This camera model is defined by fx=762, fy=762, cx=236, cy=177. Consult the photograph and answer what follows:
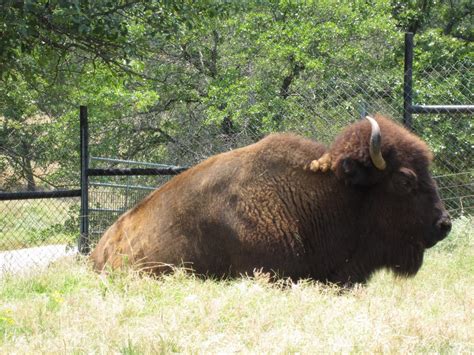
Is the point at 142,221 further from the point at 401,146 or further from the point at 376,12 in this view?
the point at 376,12

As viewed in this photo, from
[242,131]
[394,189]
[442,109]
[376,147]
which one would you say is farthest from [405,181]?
[242,131]

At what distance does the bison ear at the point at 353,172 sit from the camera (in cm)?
661

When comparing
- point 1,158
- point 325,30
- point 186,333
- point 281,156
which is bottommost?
point 1,158

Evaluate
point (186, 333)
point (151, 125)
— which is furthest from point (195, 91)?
point (186, 333)

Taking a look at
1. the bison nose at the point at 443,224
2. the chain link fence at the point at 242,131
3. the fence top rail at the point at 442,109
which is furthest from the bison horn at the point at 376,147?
the chain link fence at the point at 242,131

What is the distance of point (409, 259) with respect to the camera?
6.81m

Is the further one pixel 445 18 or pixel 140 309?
pixel 445 18

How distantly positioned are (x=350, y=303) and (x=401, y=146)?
206 centimetres

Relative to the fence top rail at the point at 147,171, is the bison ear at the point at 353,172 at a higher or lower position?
higher

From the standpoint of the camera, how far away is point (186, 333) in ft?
13.8

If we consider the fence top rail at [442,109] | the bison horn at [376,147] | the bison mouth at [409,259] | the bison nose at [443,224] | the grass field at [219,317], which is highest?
the fence top rail at [442,109]

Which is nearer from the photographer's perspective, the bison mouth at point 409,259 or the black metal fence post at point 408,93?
the bison mouth at point 409,259

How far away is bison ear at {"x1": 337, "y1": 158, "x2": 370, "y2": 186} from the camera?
661cm

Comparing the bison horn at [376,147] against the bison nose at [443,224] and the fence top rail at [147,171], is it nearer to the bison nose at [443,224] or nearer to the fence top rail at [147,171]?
the bison nose at [443,224]
